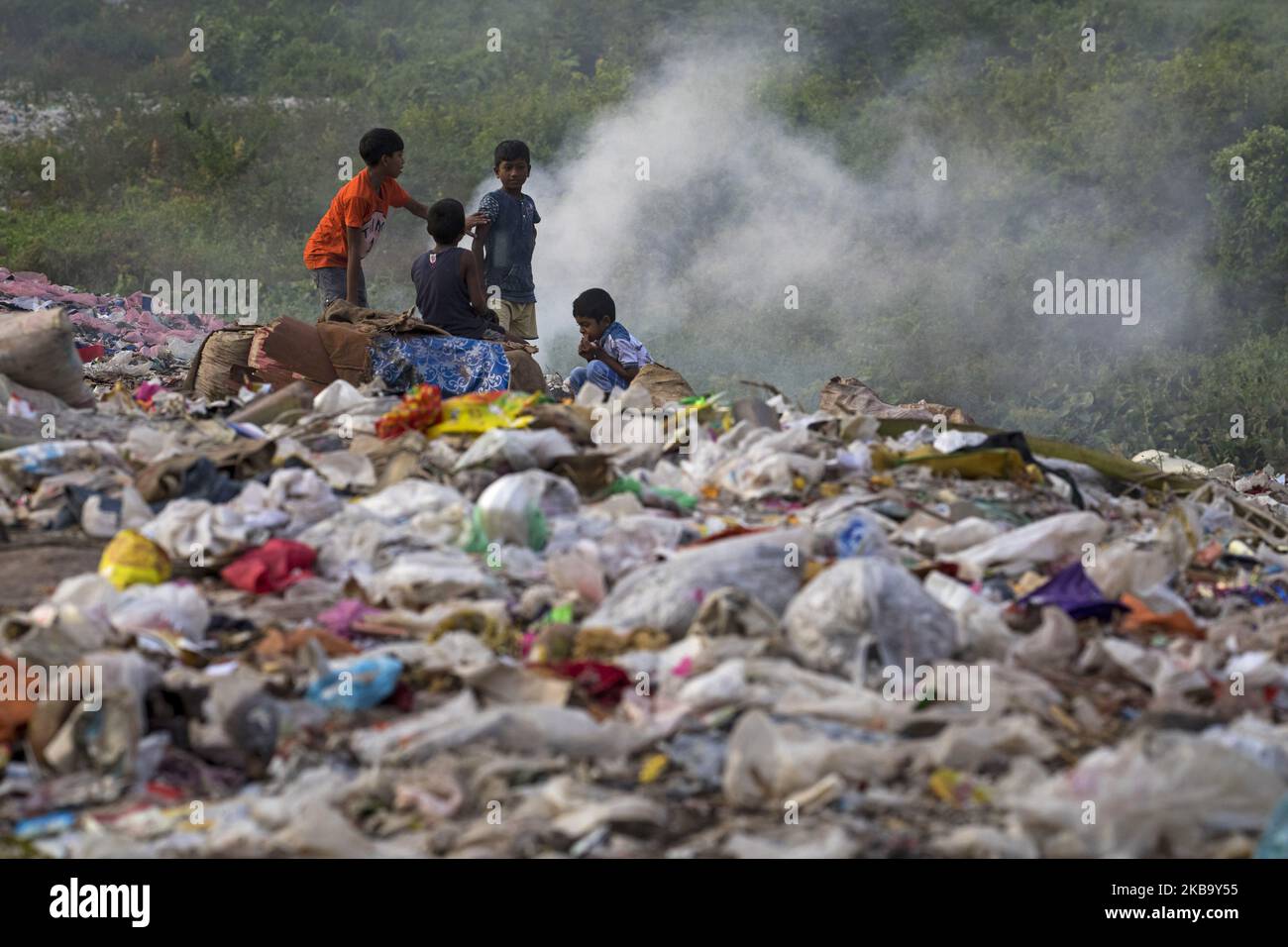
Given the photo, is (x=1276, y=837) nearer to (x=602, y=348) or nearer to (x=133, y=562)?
(x=133, y=562)

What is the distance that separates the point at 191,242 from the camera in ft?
41.8

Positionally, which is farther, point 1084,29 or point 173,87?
point 173,87

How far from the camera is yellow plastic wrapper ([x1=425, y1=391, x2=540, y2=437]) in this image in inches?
197

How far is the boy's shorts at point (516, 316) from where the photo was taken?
7.32m

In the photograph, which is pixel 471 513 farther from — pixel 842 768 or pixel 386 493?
pixel 842 768

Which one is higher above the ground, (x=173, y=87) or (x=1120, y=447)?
(x=173, y=87)

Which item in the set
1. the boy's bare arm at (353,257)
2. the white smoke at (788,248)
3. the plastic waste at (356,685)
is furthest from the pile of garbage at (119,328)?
the plastic waste at (356,685)

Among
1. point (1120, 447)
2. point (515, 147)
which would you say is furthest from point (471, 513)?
point (1120, 447)

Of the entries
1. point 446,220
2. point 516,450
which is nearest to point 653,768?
point 516,450

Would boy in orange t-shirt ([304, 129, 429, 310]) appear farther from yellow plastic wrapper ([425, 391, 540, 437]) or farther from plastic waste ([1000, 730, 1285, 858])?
plastic waste ([1000, 730, 1285, 858])

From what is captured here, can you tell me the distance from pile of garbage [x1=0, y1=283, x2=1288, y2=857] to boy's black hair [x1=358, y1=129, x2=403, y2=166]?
1969mm

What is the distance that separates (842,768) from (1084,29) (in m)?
12.1

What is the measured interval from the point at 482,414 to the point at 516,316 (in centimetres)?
238

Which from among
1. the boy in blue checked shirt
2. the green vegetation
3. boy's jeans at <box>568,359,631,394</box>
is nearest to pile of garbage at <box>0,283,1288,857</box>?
boy's jeans at <box>568,359,631,394</box>
